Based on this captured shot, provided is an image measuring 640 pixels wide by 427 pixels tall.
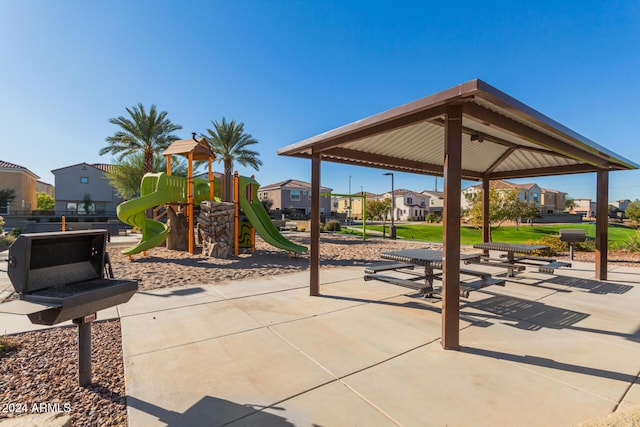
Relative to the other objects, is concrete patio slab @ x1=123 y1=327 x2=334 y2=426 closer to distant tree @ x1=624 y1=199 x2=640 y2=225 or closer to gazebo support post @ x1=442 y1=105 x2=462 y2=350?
gazebo support post @ x1=442 y1=105 x2=462 y2=350

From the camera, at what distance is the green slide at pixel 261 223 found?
11836 mm

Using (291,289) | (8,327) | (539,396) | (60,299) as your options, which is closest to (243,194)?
(291,289)

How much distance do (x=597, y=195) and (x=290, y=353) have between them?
30.4ft

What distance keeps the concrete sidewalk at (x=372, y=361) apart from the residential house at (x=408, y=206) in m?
67.4

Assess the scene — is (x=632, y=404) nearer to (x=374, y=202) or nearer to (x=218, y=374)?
(x=218, y=374)

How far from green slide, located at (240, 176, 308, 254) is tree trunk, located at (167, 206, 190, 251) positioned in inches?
113

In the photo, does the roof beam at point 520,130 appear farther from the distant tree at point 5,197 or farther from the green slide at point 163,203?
the distant tree at point 5,197

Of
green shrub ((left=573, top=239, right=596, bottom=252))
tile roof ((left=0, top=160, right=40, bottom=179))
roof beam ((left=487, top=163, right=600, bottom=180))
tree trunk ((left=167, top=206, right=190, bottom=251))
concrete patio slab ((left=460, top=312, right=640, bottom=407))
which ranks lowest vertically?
concrete patio slab ((left=460, top=312, right=640, bottom=407))

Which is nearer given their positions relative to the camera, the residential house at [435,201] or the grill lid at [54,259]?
the grill lid at [54,259]

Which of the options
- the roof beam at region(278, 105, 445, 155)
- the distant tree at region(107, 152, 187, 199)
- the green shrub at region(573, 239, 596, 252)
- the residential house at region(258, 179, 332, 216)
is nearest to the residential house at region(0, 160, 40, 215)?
the distant tree at region(107, 152, 187, 199)

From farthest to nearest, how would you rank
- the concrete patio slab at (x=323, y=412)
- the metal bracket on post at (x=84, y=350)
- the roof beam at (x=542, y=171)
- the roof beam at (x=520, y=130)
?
the roof beam at (x=542, y=171), the roof beam at (x=520, y=130), the metal bracket on post at (x=84, y=350), the concrete patio slab at (x=323, y=412)

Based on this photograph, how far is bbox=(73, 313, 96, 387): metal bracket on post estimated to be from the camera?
9.56 feet

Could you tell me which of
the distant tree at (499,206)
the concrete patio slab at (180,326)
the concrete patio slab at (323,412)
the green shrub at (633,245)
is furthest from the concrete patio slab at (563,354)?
the distant tree at (499,206)

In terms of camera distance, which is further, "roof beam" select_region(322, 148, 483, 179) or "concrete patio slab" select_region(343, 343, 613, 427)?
"roof beam" select_region(322, 148, 483, 179)
